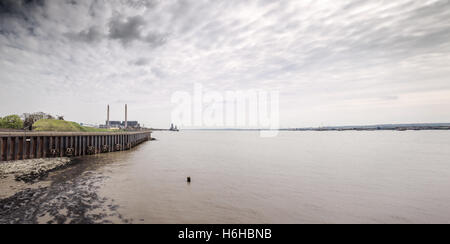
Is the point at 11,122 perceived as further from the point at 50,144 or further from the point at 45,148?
the point at 45,148

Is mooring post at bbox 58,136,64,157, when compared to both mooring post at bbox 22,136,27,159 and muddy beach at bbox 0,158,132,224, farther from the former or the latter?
muddy beach at bbox 0,158,132,224

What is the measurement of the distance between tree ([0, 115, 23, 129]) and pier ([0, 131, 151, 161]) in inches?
808

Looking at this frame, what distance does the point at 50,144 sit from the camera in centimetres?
1914

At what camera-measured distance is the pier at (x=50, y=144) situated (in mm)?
15867

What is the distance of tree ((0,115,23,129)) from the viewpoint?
31.9 m

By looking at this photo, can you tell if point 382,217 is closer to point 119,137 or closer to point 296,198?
point 296,198

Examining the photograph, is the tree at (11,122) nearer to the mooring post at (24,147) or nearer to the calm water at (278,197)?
the mooring post at (24,147)

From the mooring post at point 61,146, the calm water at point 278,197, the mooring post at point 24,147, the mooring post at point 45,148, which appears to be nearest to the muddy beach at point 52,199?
the calm water at point 278,197

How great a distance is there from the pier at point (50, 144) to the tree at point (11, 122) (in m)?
20.5

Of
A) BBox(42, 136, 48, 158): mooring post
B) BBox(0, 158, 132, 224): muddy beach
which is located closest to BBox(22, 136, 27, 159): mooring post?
BBox(42, 136, 48, 158): mooring post

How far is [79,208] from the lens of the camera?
294 inches
